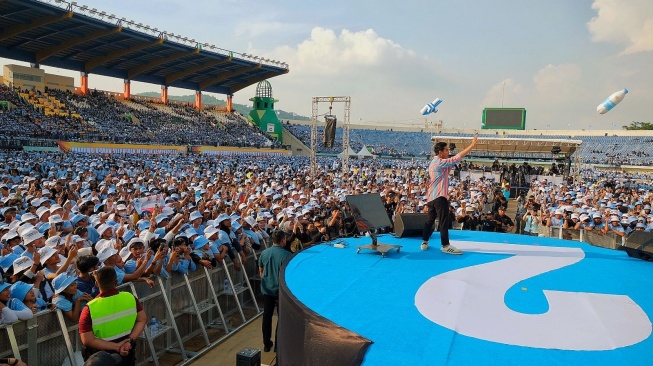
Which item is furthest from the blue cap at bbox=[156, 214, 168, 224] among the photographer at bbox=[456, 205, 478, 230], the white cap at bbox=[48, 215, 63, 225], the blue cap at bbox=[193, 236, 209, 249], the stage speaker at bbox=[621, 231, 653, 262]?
the stage speaker at bbox=[621, 231, 653, 262]

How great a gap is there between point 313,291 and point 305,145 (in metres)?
62.4

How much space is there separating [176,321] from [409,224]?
13.0ft

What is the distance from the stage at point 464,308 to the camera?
342 centimetres

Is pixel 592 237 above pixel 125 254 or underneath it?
underneath

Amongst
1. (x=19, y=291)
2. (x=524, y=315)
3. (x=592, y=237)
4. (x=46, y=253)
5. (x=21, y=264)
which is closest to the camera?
(x=524, y=315)

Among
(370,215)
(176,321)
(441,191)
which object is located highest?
(441,191)

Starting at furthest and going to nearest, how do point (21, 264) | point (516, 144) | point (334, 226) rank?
1. point (516, 144)
2. point (334, 226)
3. point (21, 264)

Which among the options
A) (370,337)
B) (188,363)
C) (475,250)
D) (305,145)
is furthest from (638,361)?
(305,145)

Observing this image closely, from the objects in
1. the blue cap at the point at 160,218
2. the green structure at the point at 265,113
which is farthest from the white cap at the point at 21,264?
the green structure at the point at 265,113

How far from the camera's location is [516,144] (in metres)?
32.4

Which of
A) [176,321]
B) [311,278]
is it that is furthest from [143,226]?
[311,278]

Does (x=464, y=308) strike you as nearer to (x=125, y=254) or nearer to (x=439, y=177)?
(x=439, y=177)

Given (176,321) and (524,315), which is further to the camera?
(176,321)

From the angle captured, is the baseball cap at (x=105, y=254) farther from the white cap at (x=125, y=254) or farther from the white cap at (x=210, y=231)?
the white cap at (x=210, y=231)
